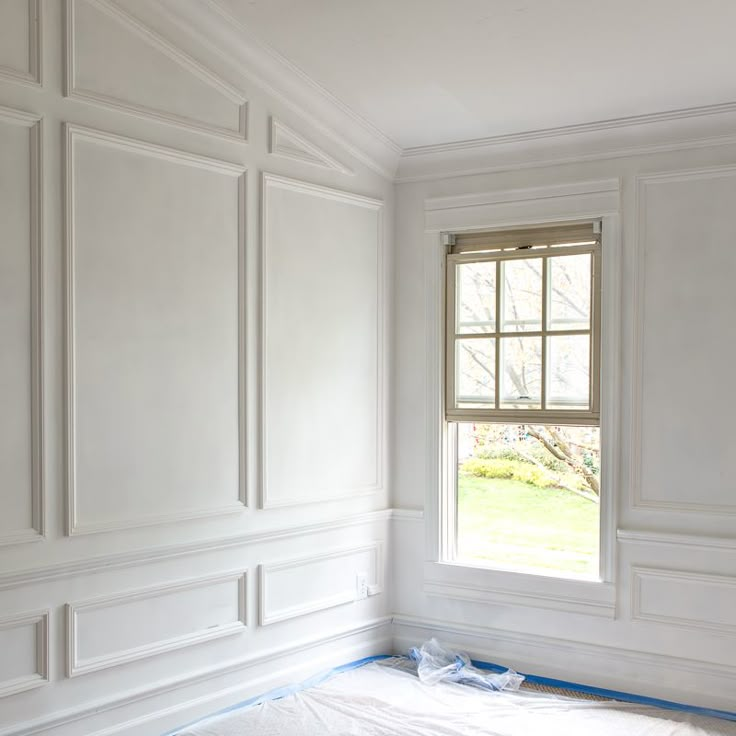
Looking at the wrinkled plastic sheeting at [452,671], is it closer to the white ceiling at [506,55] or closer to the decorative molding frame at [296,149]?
the decorative molding frame at [296,149]

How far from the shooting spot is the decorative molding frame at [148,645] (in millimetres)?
2982

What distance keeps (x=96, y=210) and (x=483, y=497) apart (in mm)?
2409

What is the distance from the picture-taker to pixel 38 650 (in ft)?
9.51

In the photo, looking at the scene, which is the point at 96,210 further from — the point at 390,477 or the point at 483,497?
the point at 483,497

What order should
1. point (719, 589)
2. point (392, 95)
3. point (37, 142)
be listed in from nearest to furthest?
point (37, 142), point (719, 589), point (392, 95)

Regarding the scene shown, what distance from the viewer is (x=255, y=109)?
3.70m

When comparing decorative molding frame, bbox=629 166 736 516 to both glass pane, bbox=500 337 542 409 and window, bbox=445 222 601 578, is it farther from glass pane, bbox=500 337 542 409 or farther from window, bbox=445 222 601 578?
glass pane, bbox=500 337 542 409

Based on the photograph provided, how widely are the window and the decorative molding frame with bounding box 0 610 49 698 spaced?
2104mm

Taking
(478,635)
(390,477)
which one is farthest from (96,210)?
(478,635)

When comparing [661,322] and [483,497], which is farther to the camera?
[483,497]

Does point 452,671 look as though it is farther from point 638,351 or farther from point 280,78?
point 280,78

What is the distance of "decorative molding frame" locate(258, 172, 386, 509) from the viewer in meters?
3.70

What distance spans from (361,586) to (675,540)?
153cm

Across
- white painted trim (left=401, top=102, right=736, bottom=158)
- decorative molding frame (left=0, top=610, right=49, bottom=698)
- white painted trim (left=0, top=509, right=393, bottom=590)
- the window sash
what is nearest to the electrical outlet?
white painted trim (left=0, top=509, right=393, bottom=590)
